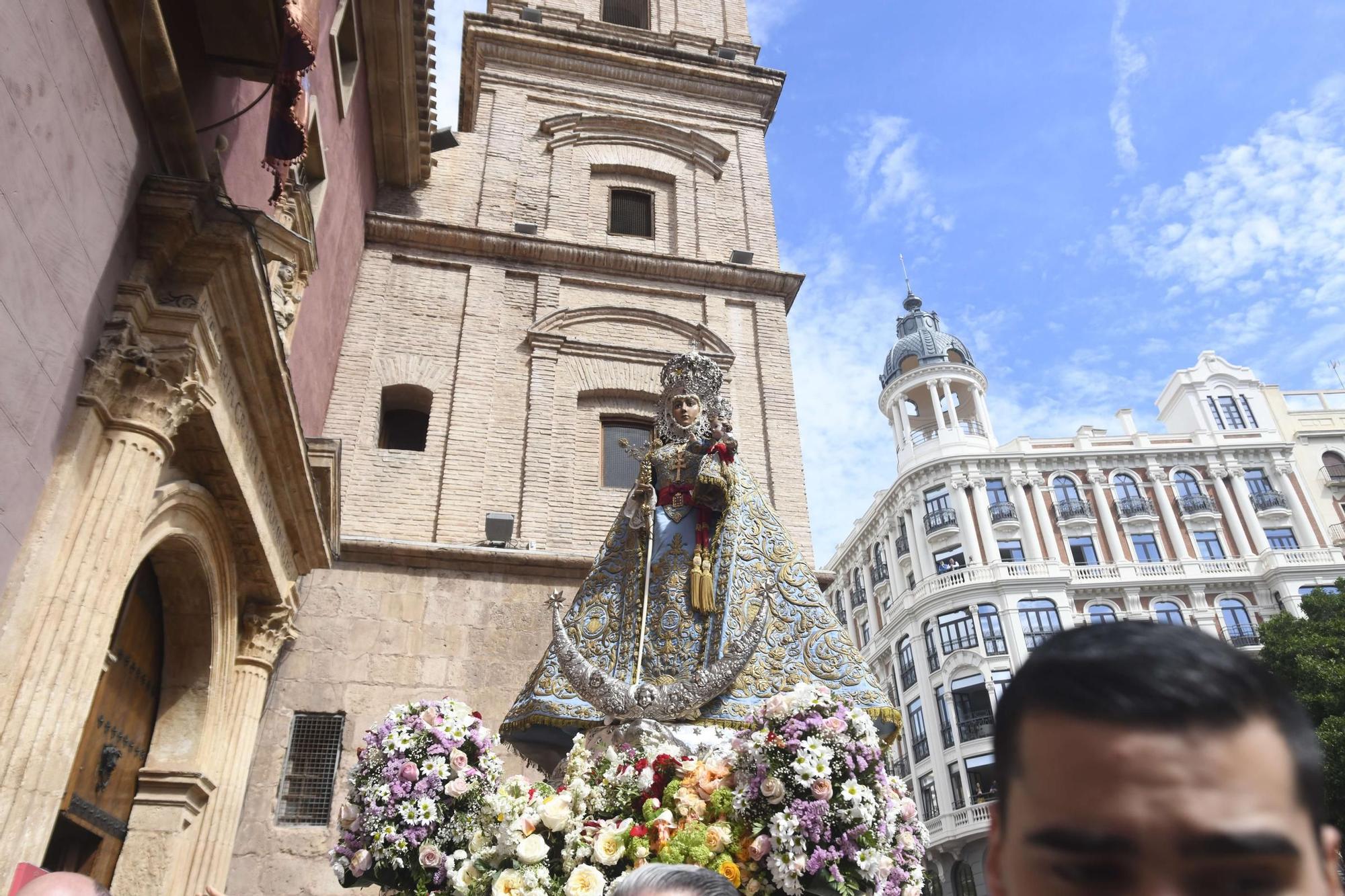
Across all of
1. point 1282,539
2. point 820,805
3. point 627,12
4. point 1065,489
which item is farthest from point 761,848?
point 1282,539

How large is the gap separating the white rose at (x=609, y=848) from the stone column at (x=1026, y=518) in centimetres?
3275

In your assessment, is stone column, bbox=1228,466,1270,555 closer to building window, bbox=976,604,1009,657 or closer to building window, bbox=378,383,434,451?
building window, bbox=976,604,1009,657

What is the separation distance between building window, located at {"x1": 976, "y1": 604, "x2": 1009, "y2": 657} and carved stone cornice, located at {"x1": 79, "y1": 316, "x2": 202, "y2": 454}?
99.6 ft

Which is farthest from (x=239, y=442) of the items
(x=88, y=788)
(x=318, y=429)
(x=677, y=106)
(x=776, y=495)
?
(x=677, y=106)

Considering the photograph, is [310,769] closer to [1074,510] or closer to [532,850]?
[532,850]

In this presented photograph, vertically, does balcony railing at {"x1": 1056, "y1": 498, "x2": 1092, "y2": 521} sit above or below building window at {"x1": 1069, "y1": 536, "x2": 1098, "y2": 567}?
above

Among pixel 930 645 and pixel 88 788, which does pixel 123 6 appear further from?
pixel 930 645

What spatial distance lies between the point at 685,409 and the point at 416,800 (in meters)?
2.49

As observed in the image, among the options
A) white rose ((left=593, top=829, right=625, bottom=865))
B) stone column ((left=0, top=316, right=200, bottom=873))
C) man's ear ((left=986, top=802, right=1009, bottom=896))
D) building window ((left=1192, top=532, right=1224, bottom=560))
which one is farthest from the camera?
building window ((left=1192, top=532, right=1224, bottom=560))

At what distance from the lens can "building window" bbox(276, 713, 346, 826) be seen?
786 centimetres

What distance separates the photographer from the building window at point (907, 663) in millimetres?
34062

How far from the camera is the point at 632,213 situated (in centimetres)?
1356

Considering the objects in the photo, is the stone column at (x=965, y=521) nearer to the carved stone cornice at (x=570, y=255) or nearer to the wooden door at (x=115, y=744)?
the carved stone cornice at (x=570, y=255)

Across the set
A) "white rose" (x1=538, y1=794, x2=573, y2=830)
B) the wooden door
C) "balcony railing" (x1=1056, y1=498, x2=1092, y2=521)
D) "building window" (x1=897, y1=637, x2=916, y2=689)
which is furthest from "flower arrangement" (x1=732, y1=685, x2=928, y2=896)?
"balcony railing" (x1=1056, y1=498, x2=1092, y2=521)
